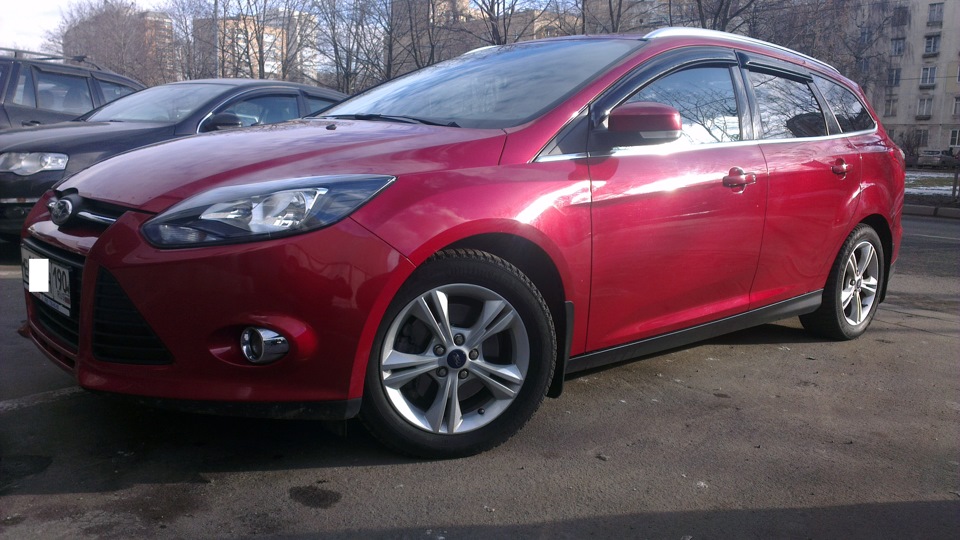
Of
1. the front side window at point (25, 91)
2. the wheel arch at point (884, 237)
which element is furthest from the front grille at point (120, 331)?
the front side window at point (25, 91)

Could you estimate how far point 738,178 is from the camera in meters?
3.83

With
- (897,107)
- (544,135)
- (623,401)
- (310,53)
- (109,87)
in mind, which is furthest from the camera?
(897,107)

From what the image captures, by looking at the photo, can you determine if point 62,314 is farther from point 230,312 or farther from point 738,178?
point 738,178

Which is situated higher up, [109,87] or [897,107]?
[897,107]

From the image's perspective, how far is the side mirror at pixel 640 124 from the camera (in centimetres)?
327

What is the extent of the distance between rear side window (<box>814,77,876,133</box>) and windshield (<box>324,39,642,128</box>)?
1.66 m

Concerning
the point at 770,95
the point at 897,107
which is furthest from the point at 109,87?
the point at 897,107

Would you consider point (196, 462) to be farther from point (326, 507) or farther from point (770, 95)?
point (770, 95)

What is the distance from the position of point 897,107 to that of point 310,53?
60.1 m

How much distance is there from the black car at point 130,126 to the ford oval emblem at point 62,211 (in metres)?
2.65

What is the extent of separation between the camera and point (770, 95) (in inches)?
171

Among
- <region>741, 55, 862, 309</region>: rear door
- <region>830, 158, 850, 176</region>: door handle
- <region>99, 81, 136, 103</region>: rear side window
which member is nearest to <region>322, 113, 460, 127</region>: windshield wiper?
<region>741, 55, 862, 309</region>: rear door

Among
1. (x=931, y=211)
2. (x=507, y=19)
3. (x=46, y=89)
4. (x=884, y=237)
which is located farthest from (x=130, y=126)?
(x=507, y=19)

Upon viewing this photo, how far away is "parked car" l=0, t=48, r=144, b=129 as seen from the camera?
8195mm
